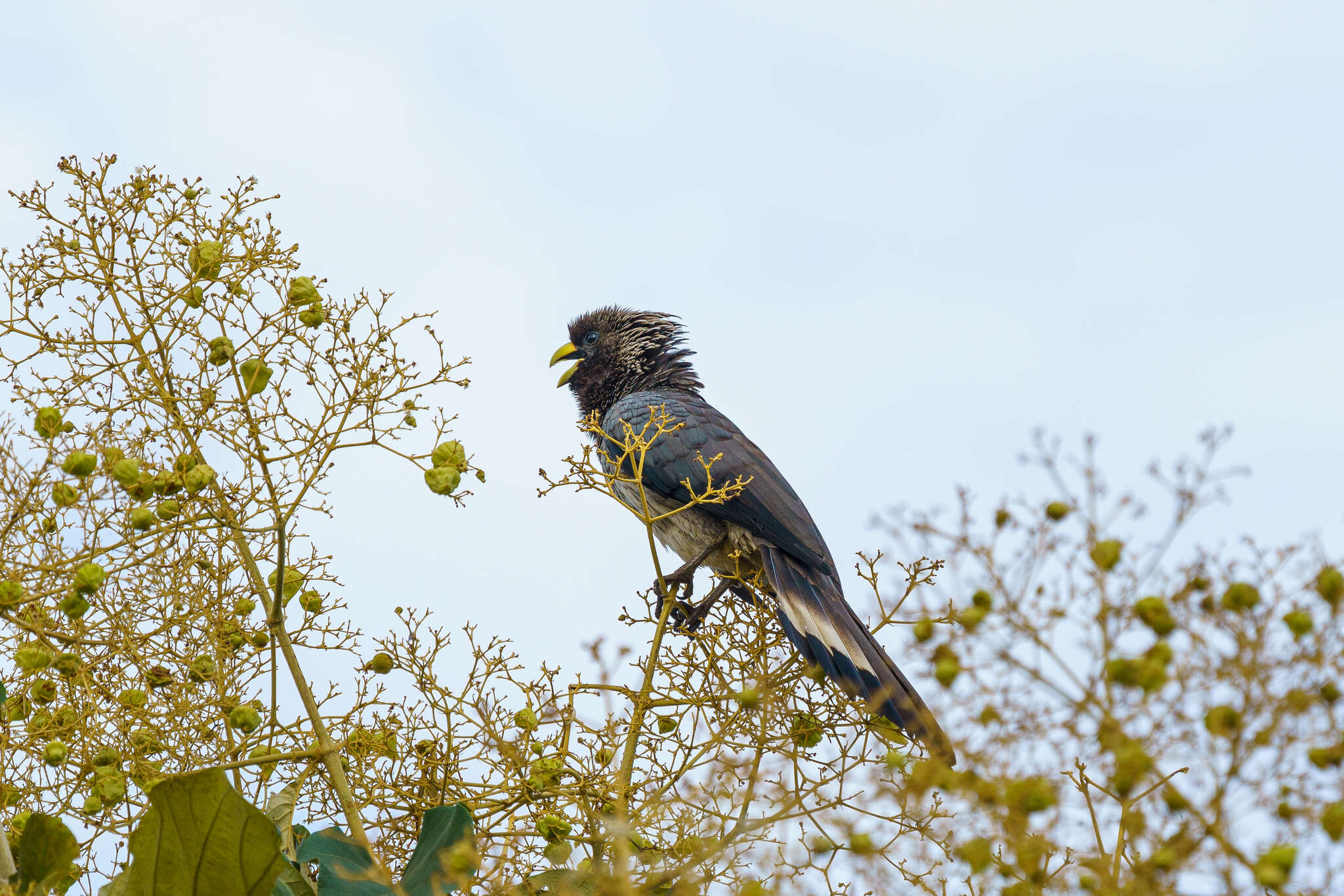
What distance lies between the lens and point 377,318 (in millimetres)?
2441

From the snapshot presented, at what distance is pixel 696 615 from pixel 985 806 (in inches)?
78.5

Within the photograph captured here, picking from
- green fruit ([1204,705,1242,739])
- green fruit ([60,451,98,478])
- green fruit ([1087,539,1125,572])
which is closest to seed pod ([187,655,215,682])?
green fruit ([60,451,98,478])

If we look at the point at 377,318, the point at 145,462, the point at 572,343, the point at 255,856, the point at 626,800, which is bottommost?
the point at 255,856

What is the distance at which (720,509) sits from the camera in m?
4.11

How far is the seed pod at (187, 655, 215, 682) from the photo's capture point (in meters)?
2.38

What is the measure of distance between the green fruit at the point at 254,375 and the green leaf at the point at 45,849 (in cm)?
81

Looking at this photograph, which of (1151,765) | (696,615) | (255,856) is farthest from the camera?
(696,615)

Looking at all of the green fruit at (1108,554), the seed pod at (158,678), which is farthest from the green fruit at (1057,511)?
the seed pod at (158,678)

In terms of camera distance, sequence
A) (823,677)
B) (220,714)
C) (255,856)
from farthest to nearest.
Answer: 1. (823,677)
2. (220,714)
3. (255,856)

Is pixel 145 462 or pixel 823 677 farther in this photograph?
pixel 823 677

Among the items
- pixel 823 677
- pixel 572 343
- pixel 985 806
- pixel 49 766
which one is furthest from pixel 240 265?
pixel 572 343

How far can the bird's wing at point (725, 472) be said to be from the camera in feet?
13.0

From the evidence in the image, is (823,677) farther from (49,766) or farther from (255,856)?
(49,766)

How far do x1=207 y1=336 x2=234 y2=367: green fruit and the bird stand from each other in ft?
2.45
